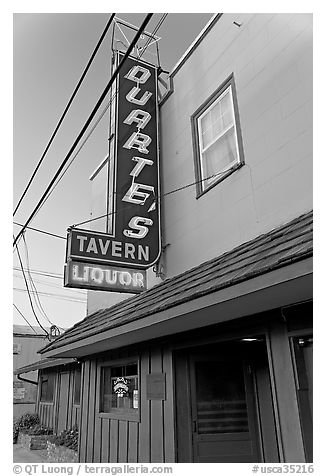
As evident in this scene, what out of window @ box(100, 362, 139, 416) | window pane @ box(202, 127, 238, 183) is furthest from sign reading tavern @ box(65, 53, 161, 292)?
window @ box(100, 362, 139, 416)

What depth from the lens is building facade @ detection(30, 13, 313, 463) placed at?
3.79 m

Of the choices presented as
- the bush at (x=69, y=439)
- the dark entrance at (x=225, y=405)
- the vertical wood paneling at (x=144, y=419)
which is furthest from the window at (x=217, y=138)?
the bush at (x=69, y=439)

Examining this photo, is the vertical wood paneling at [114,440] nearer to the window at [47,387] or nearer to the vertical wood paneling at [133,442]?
the vertical wood paneling at [133,442]

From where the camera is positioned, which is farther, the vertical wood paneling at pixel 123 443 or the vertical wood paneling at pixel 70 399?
the vertical wood paneling at pixel 70 399

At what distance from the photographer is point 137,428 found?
628 centimetres

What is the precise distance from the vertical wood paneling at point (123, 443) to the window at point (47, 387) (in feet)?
33.9

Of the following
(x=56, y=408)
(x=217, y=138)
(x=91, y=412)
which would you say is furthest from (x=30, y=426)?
(x=217, y=138)

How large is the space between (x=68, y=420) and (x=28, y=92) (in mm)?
10587

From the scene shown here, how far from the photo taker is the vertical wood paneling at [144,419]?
5.94 meters

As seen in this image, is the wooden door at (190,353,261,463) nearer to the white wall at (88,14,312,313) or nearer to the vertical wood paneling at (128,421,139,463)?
the vertical wood paneling at (128,421,139,463)

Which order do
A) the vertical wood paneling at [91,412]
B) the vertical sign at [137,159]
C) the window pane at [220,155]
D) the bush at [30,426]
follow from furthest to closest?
the bush at [30,426] → the vertical wood paneling at [91,412] → the vertical sign at [137,159] → the window pane at [220,155]

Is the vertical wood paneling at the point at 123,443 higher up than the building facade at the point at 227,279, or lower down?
lower down
